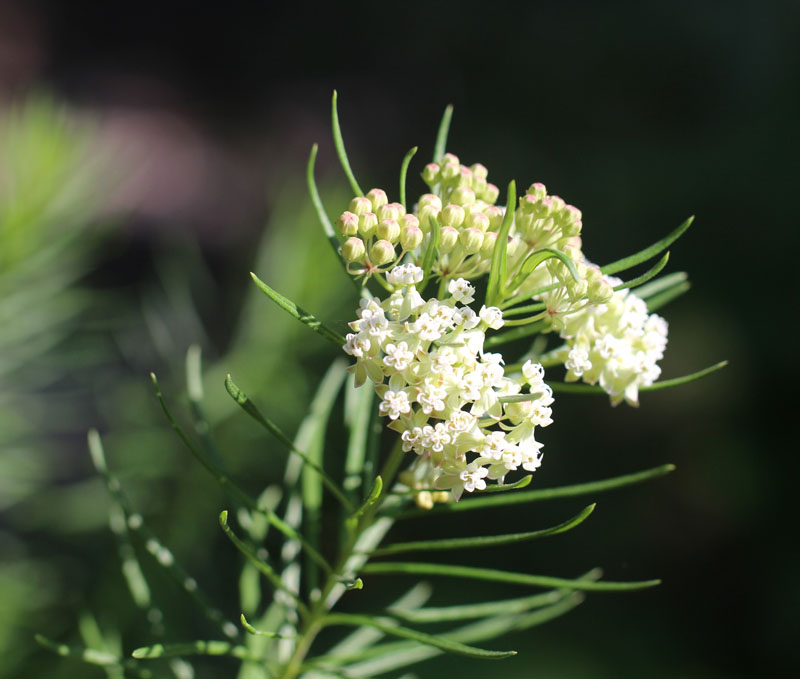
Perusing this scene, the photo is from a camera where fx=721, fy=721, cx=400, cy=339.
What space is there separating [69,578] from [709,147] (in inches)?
145

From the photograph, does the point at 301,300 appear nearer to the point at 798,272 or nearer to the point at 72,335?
the point at 72,335

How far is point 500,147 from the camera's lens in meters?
4.25

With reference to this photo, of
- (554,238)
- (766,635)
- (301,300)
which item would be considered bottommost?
(766,635)

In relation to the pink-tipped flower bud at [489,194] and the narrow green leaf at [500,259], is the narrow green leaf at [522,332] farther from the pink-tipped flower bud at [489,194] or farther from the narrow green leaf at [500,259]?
the pink-tipped flower bud at [489,194]

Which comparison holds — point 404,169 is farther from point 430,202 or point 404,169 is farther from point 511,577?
point 511,577

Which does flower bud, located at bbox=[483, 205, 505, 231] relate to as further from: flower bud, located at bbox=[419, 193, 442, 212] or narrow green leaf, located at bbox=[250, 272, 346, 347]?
narrow green leaf, located at bbox=[250, 272, 346, 347]

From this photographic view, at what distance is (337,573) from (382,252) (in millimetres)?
452

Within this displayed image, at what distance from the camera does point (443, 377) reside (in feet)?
2.60

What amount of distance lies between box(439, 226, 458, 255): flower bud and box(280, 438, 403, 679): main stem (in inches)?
9.9

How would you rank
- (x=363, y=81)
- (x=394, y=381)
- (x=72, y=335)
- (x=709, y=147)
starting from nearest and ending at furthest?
1. (x=394, y=381)
2. (x=72, y=335)
3. (x=709, y=147)
4. (x=363, y=81)

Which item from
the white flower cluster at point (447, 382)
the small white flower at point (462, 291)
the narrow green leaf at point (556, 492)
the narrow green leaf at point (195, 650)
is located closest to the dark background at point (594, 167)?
the narrow green leaf at point (195, 650)

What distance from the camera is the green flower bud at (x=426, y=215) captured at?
913 millimetres

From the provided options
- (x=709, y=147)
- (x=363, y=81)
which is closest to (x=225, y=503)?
(x=709, y=147)

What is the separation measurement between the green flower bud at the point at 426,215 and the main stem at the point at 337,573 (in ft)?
0.91
